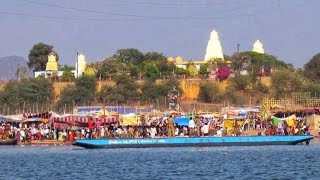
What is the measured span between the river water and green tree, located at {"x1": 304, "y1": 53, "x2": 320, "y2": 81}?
52.3m

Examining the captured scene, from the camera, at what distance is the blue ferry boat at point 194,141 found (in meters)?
56.7

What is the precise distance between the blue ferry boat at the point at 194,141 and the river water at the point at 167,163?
0.46 m

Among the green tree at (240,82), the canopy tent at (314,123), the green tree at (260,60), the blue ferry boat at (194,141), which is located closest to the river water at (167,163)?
the blue ferry boat at (194,141)

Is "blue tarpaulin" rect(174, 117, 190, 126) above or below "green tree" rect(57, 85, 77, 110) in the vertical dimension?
below

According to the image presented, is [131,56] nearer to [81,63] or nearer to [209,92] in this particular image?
[81,63]

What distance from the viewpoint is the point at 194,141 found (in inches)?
2240

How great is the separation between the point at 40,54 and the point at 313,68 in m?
36.0

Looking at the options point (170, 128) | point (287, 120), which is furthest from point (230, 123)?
point (170, 128)

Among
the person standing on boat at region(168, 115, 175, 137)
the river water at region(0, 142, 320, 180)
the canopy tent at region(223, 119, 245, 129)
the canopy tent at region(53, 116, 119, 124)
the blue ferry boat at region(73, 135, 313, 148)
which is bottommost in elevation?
the river water at region(0, 142, 320, 180)

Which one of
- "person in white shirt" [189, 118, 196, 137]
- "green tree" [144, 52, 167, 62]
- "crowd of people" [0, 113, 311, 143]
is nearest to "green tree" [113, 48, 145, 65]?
"green tree" [144, 52, 167, 62]

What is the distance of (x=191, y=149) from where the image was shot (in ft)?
186

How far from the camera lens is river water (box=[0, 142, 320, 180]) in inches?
1470

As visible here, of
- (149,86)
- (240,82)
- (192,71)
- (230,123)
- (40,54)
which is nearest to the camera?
(230,123)

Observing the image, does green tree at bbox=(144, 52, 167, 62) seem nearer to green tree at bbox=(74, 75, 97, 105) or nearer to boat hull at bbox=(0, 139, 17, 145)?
green tree at bbox=(74, 75, 97, 105)
